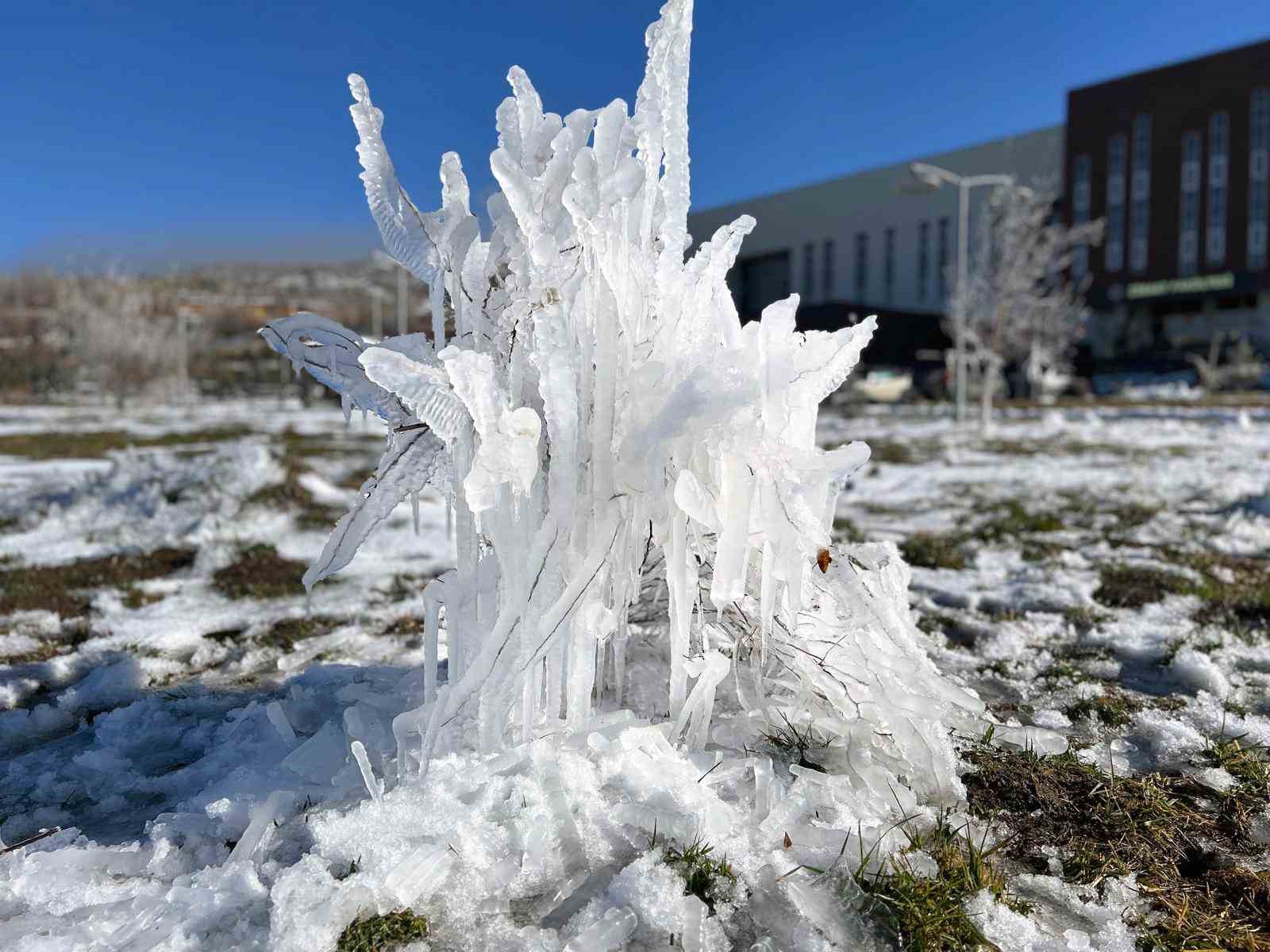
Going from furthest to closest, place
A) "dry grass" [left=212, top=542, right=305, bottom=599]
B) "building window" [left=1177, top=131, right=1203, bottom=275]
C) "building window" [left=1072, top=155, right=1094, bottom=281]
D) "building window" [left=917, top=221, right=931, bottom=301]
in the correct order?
"building window" [left=917, top=221, right=931, bottom=301], "building window" [left=1072, top=155, right=1094, bottom=281], "building window" [left=1177, top=131, right=1203, bottom=275], "dry grass" [left=212, top=542, right=305, bottom=599]

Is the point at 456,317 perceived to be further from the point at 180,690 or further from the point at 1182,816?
the point at 1182,816

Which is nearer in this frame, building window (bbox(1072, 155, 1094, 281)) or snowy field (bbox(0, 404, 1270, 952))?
snowy field (bbox(0, 404, 1270, 952))

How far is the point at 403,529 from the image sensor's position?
646cm

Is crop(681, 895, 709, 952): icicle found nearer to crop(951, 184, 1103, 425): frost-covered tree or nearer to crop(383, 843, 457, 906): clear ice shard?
crop(383, 843, 457, 906): clear ice shard

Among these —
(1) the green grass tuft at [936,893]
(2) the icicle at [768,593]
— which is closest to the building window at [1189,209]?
(2) the icicle at [768,593]

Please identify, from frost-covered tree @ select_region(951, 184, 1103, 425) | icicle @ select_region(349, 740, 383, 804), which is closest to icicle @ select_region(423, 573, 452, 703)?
icicle @ select_region(349, 740, 383, 804)

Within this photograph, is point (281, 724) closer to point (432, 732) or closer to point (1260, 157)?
point (432, 732)

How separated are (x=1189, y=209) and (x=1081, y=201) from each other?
16.8ft

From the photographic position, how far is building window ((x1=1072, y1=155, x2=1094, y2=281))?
151ft

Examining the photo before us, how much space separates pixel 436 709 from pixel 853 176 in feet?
202

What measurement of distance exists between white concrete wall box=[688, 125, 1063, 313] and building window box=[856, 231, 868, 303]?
9.2 inches

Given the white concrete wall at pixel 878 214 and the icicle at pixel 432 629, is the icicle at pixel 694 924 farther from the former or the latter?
the white concrete wall at pixel 878 214

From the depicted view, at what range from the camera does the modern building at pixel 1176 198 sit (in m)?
41.7

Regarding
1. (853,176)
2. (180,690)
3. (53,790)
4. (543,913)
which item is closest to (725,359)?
(543,913)
